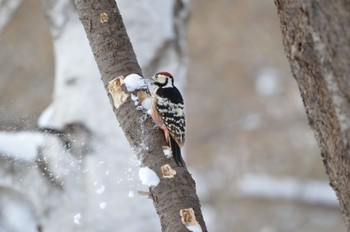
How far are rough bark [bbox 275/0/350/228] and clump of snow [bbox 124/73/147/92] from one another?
0.98 feet

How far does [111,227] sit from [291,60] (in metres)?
1.42

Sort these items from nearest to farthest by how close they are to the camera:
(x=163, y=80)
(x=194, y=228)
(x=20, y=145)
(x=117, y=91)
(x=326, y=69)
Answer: (x=326, y=69) → (x=194, y=228) → (x=117, y=91) → (x=163, y=80) → (x=20, y=145)

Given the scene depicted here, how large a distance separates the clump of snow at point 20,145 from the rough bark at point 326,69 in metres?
1.21

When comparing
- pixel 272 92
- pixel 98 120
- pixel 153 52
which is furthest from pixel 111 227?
pixel 272 92


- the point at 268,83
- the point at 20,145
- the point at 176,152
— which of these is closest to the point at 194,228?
the point at 176,152

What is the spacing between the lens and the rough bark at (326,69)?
0.98 metres

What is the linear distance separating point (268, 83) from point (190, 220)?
599 cm

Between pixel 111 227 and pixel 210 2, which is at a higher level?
pixel 210 2

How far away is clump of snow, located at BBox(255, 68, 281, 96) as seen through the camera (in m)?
7.06

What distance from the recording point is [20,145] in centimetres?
216

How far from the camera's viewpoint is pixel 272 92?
714 cm

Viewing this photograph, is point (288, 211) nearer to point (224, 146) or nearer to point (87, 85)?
point (224, 146)

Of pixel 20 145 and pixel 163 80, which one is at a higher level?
pixel 20 145

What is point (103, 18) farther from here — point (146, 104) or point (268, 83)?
point (268, 83)
